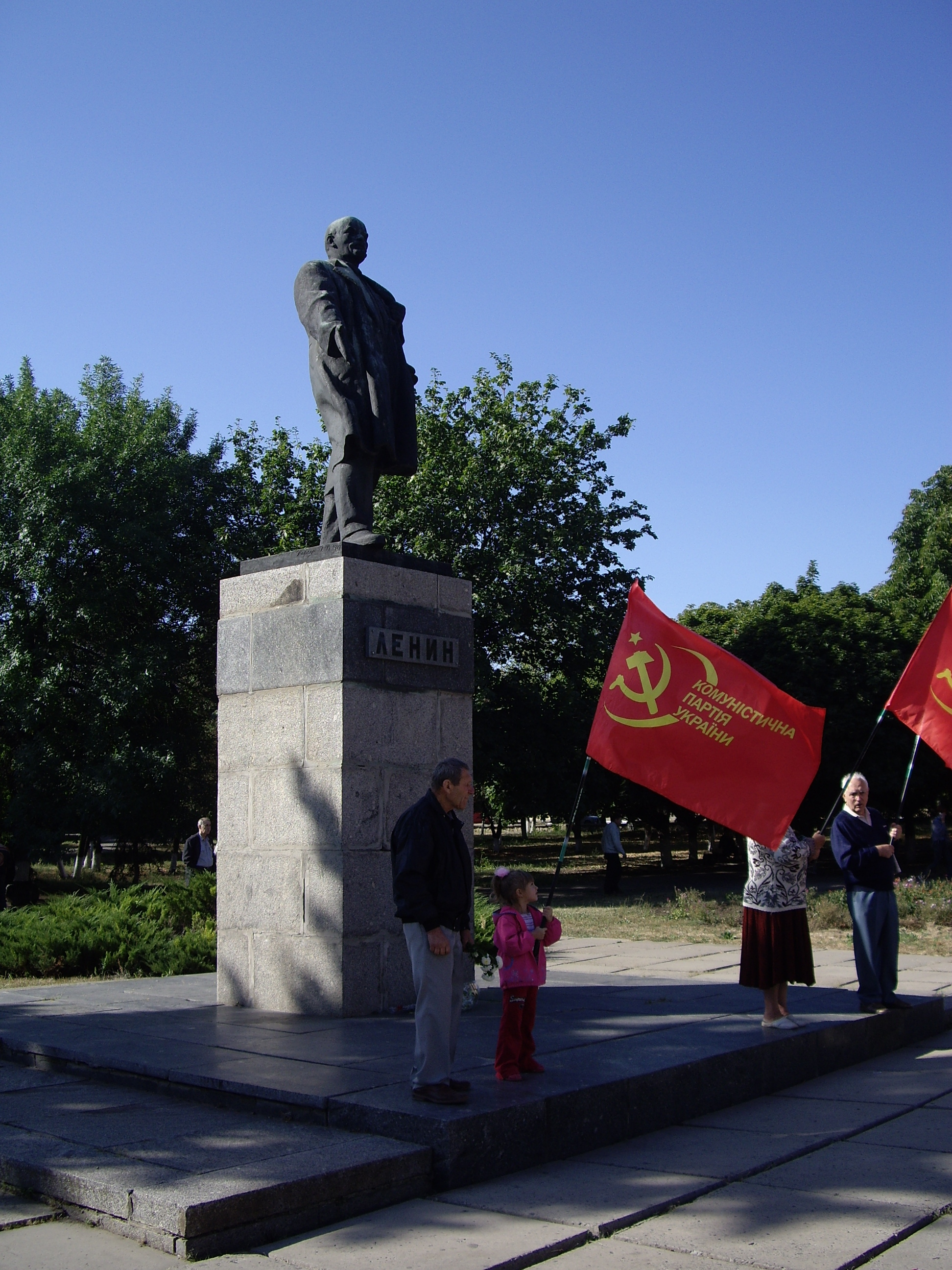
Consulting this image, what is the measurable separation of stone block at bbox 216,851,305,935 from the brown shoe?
105 inches

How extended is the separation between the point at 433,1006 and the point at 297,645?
3.36 m

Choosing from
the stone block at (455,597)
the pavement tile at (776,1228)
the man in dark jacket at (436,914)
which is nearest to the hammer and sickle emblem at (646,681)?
the stone block at (455,597)

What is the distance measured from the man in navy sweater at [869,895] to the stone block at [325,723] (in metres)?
3.48

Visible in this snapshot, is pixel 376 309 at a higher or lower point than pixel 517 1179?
higher

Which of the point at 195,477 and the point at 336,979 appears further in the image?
the point at 195,477

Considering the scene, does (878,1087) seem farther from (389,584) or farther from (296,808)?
(389,584)

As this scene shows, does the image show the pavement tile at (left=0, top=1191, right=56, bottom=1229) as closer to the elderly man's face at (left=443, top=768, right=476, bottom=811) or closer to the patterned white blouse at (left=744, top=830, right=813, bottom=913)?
the elderly man's face at (left=443, top=768, right=476, bottom=811)

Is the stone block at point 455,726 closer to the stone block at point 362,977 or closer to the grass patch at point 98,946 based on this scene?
the stone block at point 362,977

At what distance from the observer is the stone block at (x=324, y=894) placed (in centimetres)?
747

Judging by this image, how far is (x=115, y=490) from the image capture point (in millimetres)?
27531

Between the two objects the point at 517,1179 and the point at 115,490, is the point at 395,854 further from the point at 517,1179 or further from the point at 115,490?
the point at 115,490

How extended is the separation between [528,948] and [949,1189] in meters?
2.09

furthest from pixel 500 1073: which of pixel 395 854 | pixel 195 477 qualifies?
pixel 195 477

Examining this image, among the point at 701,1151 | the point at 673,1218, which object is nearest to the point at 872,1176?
the point at 701,1151
